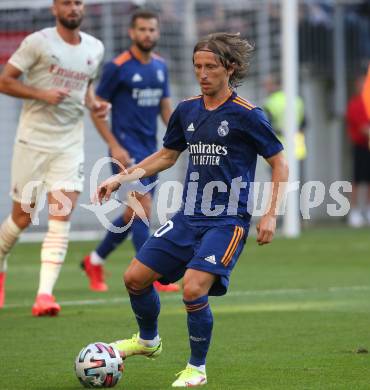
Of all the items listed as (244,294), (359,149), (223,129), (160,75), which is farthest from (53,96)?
(359,149)

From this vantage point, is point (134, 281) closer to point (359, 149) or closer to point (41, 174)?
point (41, 174)

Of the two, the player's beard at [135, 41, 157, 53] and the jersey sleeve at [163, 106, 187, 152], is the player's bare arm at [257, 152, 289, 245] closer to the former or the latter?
the jersey sleeve at [163, 106, 187, 152]

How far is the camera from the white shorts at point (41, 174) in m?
10.1

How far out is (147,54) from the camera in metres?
11.8

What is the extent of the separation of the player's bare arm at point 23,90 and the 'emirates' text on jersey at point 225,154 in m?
2.94

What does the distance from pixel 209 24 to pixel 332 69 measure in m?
3.48

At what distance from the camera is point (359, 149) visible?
2270 cm

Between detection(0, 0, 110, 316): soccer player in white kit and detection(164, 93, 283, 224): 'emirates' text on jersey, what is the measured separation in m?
2.99

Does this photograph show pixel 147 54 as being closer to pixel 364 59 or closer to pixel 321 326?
pixel 321 326

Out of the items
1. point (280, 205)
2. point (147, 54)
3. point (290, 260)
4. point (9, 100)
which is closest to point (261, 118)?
point (280, 205)

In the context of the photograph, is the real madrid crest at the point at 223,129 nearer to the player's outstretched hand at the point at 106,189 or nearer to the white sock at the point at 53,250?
the player's outstretched hand at the point at 106,189

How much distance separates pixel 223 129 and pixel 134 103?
484cm

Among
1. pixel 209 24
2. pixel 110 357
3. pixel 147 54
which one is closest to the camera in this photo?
pixel 110 357

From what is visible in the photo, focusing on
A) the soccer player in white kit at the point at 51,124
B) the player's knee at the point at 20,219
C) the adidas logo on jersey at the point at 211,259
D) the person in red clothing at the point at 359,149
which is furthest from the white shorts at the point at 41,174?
the person in red clothing at the point at 359,149
